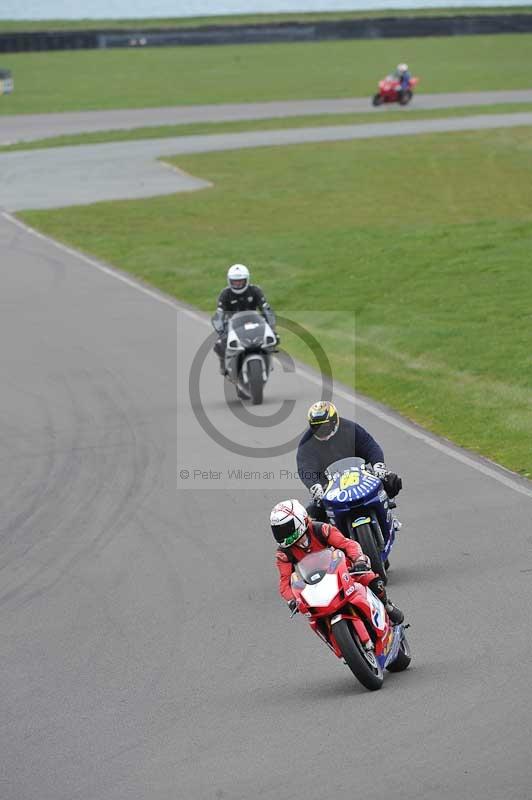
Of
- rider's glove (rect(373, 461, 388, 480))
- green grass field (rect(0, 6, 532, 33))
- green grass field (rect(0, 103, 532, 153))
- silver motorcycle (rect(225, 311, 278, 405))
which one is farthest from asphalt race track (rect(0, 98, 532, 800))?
green grass field (rect(0, 6, 532, 33))

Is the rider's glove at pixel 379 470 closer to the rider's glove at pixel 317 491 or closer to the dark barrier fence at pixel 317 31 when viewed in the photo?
the rider's glove at pixel 317 491

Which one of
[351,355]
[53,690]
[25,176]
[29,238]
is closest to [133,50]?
[25,176]

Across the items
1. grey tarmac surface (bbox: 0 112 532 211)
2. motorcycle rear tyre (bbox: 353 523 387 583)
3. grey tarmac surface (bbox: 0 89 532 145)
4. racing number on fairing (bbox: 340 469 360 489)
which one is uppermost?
racing number on fairing (bbox: 340 469 360 489)

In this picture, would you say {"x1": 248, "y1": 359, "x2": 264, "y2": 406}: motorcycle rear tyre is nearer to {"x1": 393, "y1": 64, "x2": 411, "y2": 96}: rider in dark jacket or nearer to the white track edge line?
the white track edge line

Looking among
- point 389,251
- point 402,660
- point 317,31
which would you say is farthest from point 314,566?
point 317,31

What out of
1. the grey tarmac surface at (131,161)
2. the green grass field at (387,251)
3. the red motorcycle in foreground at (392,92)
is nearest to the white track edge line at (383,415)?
the green grass field at (387,251)

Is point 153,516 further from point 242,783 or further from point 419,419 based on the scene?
point 242,783

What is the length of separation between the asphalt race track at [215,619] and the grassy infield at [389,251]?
181 centimetres

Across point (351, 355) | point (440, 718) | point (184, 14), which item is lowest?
point (184, 14)

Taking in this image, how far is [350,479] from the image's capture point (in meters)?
11.7

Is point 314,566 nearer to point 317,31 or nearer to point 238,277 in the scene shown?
Result: point 238,277

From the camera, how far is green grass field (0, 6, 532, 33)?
81938mm

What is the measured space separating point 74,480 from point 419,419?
5.19 meters

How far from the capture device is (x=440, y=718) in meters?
8.98
